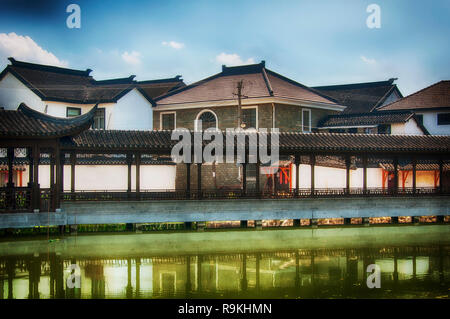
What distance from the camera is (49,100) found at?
3114 centimetres

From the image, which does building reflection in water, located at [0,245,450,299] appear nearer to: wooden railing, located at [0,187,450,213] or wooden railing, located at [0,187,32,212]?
wooden railing, located at [0,187,32,212]

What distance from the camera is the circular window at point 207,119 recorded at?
3234cm

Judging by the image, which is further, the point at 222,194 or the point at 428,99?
the point at 428,99

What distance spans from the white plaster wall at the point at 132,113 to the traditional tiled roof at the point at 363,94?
47.1 feet

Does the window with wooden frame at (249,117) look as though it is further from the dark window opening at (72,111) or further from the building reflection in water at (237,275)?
the building reflection in water at (237,275)

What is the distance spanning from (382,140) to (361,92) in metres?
18.7

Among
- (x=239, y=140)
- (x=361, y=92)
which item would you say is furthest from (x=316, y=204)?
(x=361, y=92)

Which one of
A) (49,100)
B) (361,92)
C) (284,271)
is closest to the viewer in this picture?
(284,271)

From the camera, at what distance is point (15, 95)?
3181 cm

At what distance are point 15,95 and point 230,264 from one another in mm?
20494

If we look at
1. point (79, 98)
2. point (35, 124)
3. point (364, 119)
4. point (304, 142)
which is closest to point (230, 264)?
point (35, 124)

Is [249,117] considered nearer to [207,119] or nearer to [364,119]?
[207,119]

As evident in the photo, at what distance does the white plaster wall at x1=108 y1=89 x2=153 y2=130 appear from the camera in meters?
32.8
